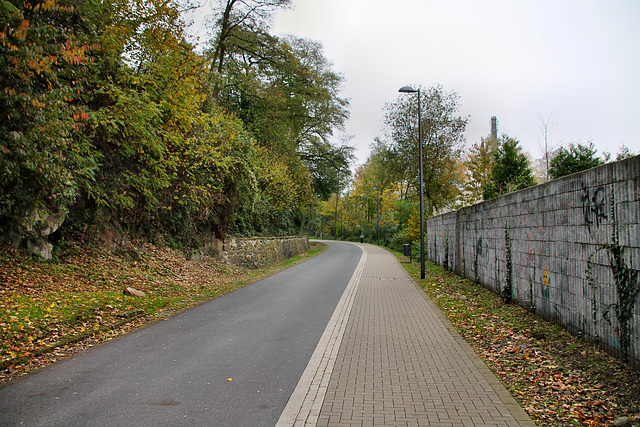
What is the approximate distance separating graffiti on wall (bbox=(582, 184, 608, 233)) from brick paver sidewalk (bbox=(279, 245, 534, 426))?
258cm

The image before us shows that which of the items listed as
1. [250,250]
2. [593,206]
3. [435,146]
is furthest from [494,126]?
[593,206]

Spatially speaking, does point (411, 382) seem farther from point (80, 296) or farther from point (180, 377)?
point (80, 296)

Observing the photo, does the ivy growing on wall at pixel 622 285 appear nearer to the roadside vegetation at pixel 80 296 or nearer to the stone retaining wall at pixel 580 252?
the stone retaining wall at pixel 580 252

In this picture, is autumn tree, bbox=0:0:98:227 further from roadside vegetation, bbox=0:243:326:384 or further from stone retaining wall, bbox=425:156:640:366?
stone retaining wall, bbox=425:156:640:366

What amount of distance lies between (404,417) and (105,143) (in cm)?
1116

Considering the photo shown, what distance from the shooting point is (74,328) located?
22.2 feet

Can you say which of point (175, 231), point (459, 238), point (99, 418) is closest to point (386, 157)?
point (459, 238)

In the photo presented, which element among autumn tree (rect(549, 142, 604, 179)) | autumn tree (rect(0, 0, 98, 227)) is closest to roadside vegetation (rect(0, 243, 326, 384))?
autumn tree (rect(0, 0, 98, 227))

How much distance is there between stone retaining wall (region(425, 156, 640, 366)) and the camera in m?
4.67

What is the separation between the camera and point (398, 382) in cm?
462

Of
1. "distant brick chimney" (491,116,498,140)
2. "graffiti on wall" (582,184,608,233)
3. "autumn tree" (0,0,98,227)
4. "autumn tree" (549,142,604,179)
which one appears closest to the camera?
"graffiti on wall" (582,184,608,233)

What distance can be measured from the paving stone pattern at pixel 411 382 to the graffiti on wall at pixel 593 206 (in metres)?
2.58

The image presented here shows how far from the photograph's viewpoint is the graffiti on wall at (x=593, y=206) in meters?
5.30

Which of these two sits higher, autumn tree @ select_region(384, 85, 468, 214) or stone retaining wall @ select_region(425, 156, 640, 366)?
autumn tree @ select_region(384, 85, 468, 214)
